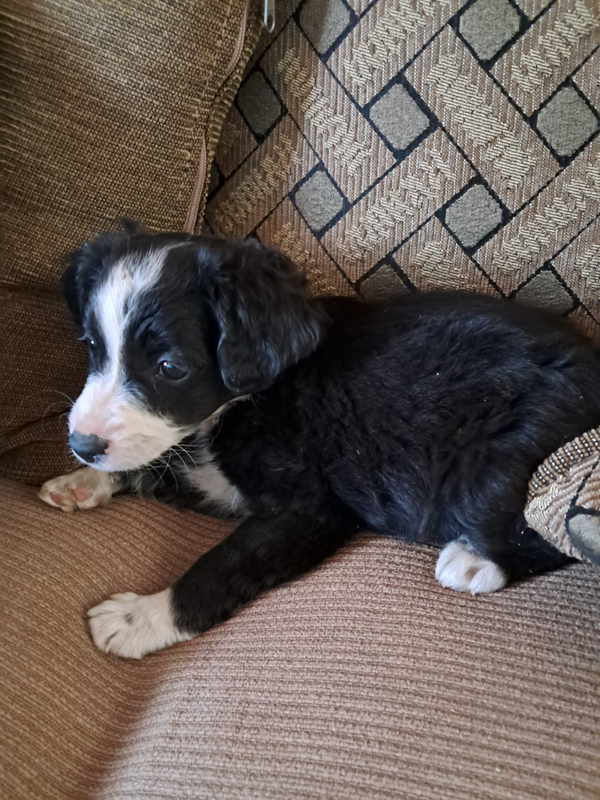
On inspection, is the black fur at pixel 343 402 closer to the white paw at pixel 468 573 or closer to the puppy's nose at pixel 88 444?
the white paw at pixel 468 573

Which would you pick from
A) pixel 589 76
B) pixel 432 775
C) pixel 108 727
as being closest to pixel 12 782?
pixel 108 727

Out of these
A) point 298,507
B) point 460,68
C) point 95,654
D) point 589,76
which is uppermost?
point 460,68

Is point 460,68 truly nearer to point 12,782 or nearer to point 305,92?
point 305,92

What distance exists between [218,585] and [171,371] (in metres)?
0.51

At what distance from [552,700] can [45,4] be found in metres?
1.88

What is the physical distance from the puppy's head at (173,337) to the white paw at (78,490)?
27 cm

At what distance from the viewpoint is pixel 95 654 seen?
1.26 metres

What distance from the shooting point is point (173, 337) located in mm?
1338

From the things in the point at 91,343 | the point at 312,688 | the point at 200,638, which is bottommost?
the point at 312,688

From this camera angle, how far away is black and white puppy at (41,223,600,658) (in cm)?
133

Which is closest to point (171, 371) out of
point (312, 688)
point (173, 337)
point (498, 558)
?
point (173, 337)

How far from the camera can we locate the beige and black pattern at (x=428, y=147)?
1474 millimetres

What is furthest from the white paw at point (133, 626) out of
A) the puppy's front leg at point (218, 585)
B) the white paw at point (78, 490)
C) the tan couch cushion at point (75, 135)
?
the tan couch cushion at point (75, 135)

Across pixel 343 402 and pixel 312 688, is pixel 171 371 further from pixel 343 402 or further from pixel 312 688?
pixel 312 688
